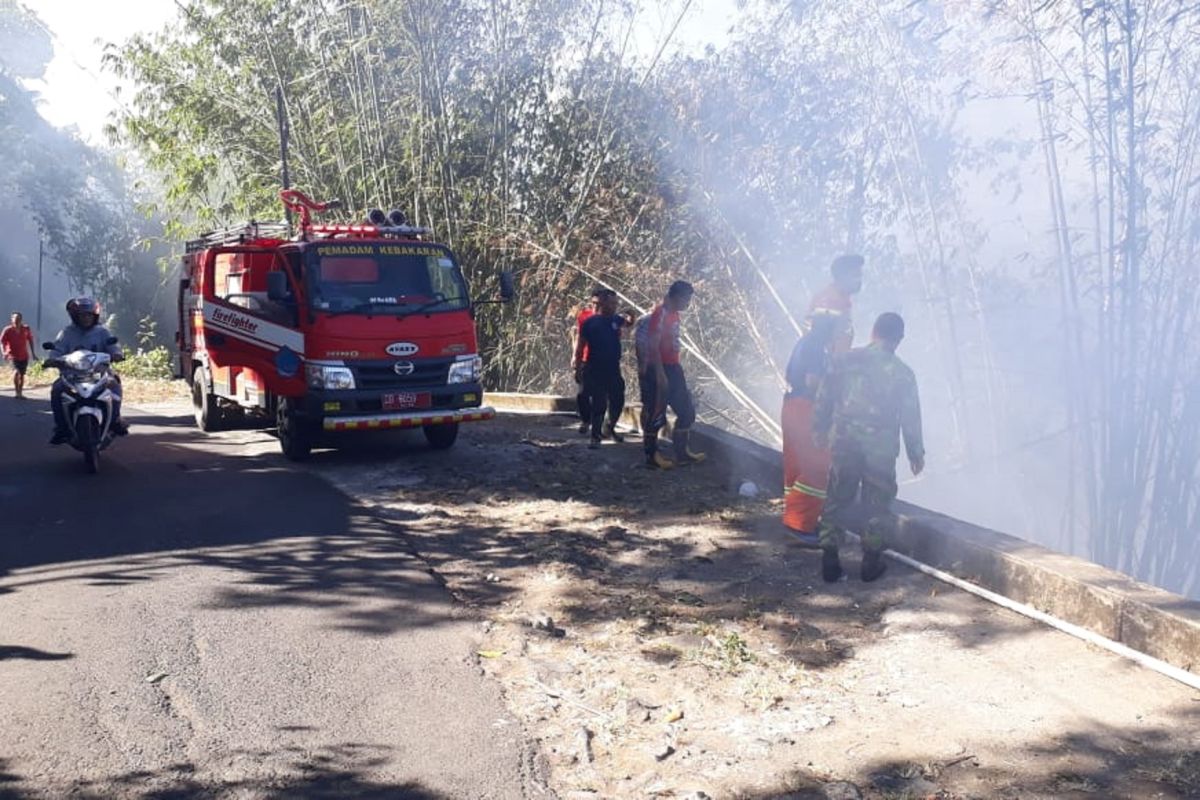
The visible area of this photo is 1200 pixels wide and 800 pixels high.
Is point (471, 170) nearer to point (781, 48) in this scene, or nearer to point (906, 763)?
point (781, 48)

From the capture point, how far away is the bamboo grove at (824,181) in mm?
8227

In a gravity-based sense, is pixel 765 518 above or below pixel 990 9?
below

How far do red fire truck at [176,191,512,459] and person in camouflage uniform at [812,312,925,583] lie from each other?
4.80 metres

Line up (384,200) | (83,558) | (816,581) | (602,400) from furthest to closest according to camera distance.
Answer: (384,200), (602,400), (83,558), (816,581)

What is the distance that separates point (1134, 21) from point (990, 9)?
1093 mm

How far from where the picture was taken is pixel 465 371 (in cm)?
1000

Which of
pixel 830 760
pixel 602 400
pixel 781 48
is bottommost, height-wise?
pixel 830 760

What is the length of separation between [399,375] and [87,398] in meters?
2.67

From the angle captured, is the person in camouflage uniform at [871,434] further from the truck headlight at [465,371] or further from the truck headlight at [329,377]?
the truck headlight at [329,377]

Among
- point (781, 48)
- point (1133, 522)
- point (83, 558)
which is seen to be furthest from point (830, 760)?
point (781, 48)

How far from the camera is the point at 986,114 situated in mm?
10242

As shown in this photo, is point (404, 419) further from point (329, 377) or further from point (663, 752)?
point (663, 752)

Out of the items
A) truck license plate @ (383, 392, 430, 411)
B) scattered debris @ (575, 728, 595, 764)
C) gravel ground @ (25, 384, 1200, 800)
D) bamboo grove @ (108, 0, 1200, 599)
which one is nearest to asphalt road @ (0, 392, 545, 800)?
scattered debris @ (575, 728, 595, 764)

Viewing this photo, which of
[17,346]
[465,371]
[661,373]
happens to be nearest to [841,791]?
[661,373]
